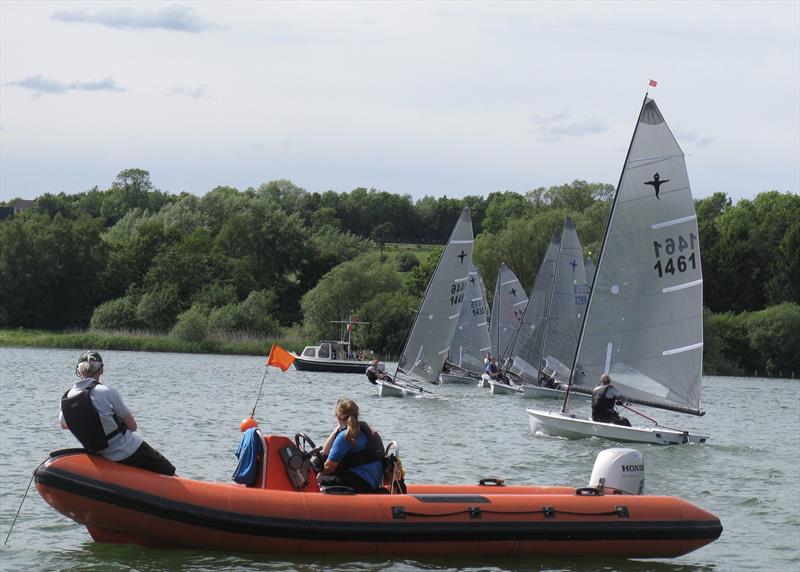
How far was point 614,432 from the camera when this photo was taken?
26.8m

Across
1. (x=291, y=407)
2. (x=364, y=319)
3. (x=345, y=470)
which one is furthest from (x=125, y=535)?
(x=364, y=319)

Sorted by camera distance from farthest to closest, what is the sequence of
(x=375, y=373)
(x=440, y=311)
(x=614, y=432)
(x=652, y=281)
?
(x=440, y=311) → (x=375, y=373) → (x=652, y=281) → (x=614, y=432)

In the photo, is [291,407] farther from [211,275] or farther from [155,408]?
[211,275]

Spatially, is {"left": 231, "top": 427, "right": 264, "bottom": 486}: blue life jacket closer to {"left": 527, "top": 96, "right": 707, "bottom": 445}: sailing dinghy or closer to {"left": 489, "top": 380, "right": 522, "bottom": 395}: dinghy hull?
{"left": 527, "top": 96, "right": 707, "bottom": 445}: sailing dinghy

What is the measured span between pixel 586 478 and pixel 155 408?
16014mm

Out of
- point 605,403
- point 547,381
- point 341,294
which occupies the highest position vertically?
point 341,294

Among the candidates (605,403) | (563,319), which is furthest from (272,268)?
(605,403)

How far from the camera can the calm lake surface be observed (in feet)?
48.3

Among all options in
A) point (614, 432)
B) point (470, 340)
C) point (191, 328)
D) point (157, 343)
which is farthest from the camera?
point (191, 328)

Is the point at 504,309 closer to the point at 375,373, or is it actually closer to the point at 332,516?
the point at 375,373

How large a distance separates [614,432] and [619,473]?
11301 mm

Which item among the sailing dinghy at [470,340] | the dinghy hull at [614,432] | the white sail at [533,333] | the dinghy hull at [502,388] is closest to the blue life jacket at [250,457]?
the dinghy hull at [614,432]

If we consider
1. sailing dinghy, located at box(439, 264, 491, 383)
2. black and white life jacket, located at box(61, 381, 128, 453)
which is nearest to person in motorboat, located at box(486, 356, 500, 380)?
sailing dinghy, located at box(439, 264, 491, 383)

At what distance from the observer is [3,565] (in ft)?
46.5
